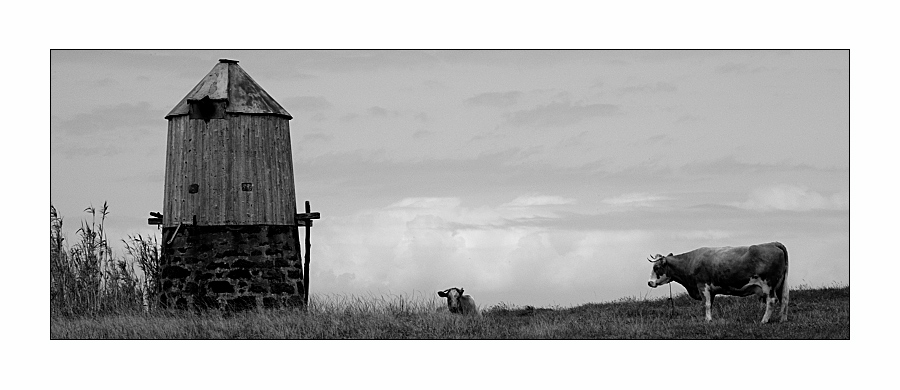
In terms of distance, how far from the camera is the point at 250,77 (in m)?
27.5

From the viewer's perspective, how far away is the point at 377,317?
2491 centimetres

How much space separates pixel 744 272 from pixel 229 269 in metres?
11.5

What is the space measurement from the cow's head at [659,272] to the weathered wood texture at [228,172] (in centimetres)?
851

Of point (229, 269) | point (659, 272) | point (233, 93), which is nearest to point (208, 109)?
point (233, 93)

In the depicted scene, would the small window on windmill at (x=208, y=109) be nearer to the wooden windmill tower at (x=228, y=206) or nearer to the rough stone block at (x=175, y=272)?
the wooden windmill tower at (x=228, y=206)

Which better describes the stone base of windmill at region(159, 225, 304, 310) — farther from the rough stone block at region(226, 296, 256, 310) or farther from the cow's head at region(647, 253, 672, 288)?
the cow's head at region(647, 253, 672, 288)

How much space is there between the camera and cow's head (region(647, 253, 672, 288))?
26062mm

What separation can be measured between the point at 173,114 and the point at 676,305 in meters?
13.1

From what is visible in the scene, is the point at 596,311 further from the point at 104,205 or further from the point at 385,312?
the point at 104,205

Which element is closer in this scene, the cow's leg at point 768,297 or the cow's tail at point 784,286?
the cow's leg at point 768,297

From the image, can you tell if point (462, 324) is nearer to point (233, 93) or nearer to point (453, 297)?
point (453, 297)

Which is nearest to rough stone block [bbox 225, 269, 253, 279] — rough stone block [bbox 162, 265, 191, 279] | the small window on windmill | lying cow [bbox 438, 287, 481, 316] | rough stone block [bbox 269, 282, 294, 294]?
rough stone block [bbox 269, 282, 294, 294]

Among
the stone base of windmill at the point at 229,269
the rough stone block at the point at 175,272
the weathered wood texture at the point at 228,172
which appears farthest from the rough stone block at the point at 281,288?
the rough stone block at the point at 175,272

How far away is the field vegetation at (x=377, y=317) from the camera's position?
76.2ft
